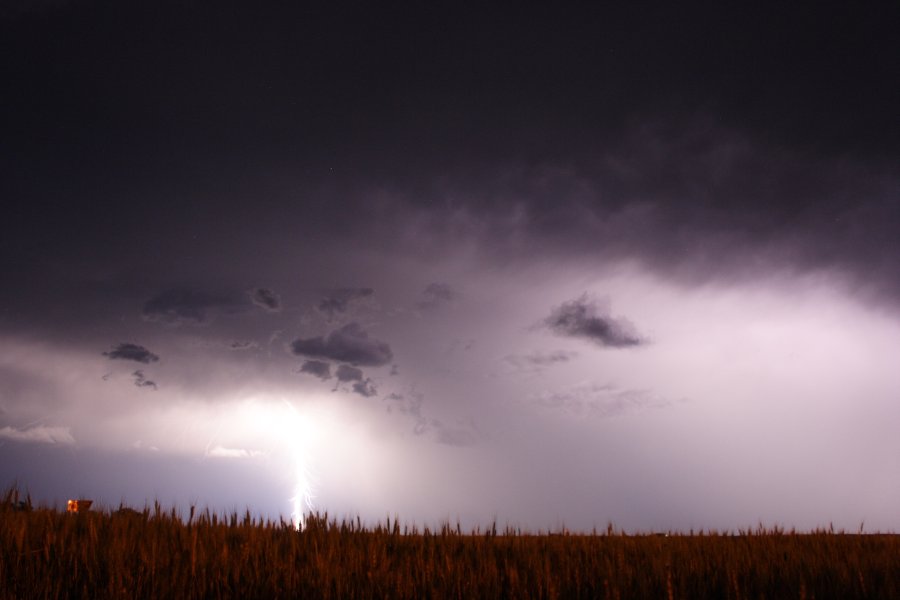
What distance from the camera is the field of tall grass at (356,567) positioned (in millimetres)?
8039

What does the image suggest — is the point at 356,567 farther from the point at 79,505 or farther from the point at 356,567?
the point at 79,505

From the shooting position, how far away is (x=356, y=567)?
359 inches

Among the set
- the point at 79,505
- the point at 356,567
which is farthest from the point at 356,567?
the point at 79,505

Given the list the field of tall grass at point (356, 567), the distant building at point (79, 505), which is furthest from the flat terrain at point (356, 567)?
A: the distant building at point (79, 505)

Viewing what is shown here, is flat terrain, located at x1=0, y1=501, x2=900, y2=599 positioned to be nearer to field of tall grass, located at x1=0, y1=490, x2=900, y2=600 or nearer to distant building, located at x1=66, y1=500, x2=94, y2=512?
field of tall grass, located at x1=0, y1=490, x2=900, y2=600

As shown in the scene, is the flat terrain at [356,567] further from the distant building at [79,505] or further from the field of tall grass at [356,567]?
the distant building at [79,505]

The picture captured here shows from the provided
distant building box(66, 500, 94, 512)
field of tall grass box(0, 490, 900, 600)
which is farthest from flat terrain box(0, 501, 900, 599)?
distant building box(66, 500, 94, 512)

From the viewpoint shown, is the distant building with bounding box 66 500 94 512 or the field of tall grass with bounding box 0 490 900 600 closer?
the field of tall grass with bounding box 0 490 900 600

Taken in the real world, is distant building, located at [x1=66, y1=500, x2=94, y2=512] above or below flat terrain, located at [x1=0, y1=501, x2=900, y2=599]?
above

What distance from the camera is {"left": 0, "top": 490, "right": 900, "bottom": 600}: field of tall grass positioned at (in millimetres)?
8039

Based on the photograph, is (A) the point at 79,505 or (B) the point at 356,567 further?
(A) the point at 79,505

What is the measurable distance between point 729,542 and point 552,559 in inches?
182

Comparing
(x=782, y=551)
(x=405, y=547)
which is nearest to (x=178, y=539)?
(x=405, y=547)

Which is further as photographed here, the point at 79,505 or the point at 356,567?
the point at 79,505
